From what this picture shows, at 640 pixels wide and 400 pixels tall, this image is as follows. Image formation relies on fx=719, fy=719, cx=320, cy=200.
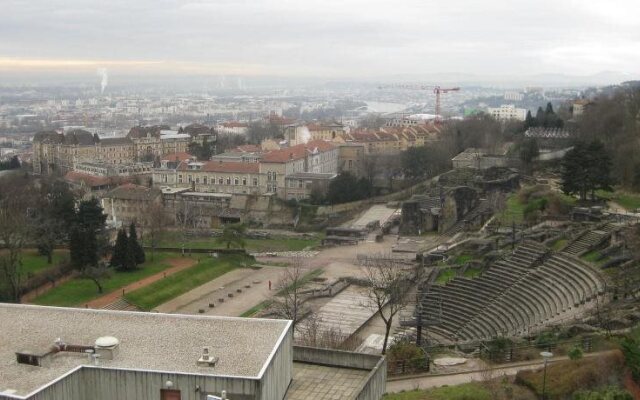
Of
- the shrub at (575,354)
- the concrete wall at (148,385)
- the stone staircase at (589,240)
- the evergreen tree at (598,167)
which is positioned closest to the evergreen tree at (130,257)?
the stone staircase at (589,240)

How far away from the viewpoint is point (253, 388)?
12406 mm

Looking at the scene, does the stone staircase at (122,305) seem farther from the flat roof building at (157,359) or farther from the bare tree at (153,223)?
the flat roof building at (157,359)

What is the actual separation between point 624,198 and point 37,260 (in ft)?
122

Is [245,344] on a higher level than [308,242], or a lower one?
higher

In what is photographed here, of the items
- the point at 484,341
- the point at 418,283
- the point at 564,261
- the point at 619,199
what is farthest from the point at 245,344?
the point at 619,199

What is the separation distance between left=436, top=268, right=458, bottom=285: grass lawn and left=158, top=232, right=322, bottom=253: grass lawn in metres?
19.3

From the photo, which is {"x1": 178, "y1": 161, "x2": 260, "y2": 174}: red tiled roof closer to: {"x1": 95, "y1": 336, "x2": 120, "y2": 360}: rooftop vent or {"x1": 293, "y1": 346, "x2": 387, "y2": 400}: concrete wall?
{"x1": 293, "y1": 346, "x2": 387, "y2": 400}: concrete wall

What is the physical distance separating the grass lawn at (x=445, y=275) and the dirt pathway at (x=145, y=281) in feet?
56.9

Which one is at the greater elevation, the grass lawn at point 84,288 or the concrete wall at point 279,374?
the concrete wall at point 279,374

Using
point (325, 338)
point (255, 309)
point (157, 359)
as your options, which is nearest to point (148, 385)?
point (157, 359)

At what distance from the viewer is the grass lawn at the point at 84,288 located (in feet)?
127

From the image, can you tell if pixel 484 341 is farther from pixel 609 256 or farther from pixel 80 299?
pixel 80 299

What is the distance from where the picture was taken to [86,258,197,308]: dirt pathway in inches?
1512

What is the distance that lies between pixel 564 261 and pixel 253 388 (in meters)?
20.9
